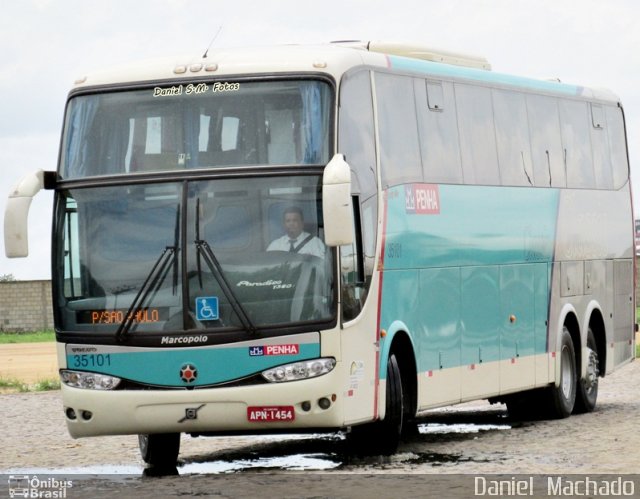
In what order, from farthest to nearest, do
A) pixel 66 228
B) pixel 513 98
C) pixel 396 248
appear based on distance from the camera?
pixel 513 98, pixel 396 248, pixel 66 228

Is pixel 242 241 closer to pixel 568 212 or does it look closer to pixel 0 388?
pixel 568 212

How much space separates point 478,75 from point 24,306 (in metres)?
45.0

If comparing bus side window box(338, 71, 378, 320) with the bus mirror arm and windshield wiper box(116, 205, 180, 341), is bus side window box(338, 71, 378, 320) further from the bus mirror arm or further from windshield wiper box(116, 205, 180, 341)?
the bus mirror arm

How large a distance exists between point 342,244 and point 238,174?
1.30m

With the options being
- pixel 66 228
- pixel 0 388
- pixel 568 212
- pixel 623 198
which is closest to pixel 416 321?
A: pixel 66 228

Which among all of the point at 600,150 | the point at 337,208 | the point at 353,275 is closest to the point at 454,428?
the point at 600,150

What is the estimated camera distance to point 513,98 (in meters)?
20.7

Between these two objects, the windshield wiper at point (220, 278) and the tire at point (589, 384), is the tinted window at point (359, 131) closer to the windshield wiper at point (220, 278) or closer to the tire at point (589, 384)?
the windshield wiper at point (220, 278)

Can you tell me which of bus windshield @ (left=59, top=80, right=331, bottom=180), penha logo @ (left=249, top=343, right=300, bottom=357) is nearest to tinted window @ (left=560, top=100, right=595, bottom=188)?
bus windshield @ (left=59, top=80, right=331, bottom=180)

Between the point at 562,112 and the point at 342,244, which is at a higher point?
the point at 562,112

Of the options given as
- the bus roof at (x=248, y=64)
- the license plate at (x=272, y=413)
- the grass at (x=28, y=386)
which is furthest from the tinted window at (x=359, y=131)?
the grass at (x=28, y=386)

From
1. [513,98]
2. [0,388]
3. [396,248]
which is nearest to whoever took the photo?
[396,248]

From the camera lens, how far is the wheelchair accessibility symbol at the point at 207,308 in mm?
14898

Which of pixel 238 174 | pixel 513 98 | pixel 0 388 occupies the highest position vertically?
pixel 513 98
